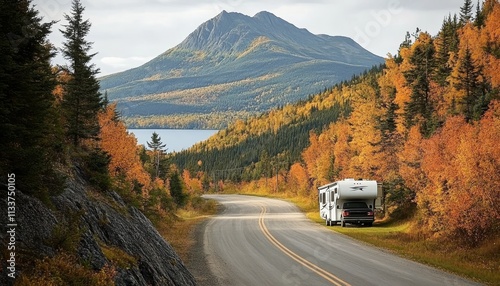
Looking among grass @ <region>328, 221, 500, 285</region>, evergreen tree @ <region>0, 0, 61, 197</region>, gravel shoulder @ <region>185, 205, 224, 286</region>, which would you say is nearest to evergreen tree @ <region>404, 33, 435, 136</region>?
grass @ <region>328, 221, 500, 285</region>

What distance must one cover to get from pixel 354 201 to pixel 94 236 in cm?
2856

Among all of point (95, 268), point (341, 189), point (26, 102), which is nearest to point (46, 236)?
point (95, 268)

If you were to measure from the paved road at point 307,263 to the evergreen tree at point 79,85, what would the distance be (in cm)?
1000

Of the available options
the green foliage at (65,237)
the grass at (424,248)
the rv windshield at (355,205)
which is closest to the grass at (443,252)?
the grass at (424,248)


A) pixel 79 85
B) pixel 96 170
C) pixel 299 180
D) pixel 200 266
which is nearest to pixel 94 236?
pixel 96 170

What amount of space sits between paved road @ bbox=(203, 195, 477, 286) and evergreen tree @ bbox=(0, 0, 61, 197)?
9406 millimetres

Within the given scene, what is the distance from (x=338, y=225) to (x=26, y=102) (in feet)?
110

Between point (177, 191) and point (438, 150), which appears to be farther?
point (177, 191)

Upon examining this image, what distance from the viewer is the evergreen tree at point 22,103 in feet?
29.6

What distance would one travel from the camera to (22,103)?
959 centimetres

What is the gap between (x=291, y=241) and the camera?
93.0ft

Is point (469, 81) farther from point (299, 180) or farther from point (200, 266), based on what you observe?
point (299, 180)

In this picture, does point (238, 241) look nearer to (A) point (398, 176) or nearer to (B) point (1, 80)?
(A) point (398, 176)

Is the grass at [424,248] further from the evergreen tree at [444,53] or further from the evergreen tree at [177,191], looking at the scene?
the evergreen tree at [177,191]
